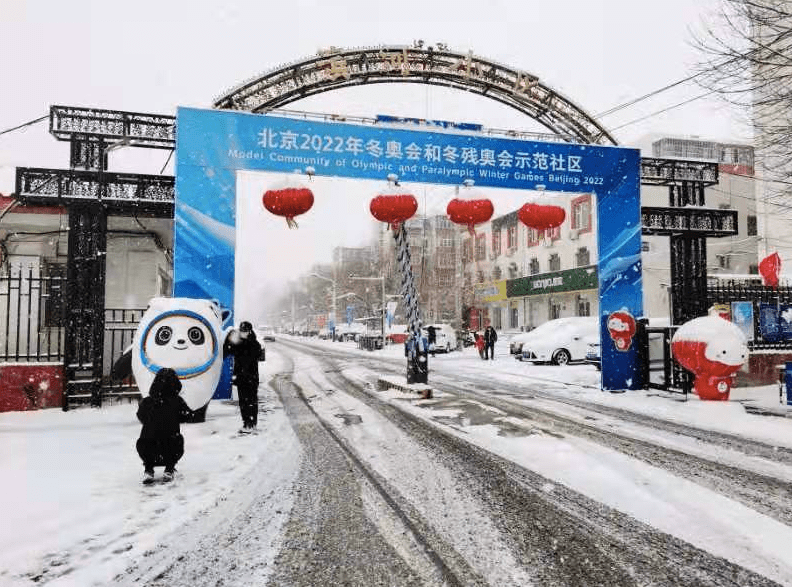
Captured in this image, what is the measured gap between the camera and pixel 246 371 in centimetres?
795

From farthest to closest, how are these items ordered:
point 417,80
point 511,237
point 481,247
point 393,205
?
point 481,247, point 511,237, point 417,80, point 393,205

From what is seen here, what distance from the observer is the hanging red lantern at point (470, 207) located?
1016 cm

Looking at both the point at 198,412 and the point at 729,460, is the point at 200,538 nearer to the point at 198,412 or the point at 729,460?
the point at 198,412

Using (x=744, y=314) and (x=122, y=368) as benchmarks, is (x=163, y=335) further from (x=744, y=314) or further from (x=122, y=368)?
(x=744, y=314)

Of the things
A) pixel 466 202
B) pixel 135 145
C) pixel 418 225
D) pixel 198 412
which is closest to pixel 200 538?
pixel 198 412

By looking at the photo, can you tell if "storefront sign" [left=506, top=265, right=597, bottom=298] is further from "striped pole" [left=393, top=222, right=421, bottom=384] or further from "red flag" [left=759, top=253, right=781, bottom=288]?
"striped pole" [left=393, top=222, right=421, bottom=384]

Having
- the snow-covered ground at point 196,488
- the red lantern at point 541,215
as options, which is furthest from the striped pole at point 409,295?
the snow-covered ground at point 196,488

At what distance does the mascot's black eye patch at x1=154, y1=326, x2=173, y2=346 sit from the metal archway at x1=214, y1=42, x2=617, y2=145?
685cm

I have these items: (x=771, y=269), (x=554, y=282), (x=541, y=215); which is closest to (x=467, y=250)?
(x=554, y=282)

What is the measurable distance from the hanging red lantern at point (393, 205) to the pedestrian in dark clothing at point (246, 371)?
3408mm

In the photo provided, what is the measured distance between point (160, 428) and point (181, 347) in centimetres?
261

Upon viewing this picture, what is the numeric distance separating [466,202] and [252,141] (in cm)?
458

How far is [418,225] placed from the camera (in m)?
62.1

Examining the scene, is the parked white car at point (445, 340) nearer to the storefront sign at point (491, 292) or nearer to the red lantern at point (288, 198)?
the storefront sign at point (491, 292)
